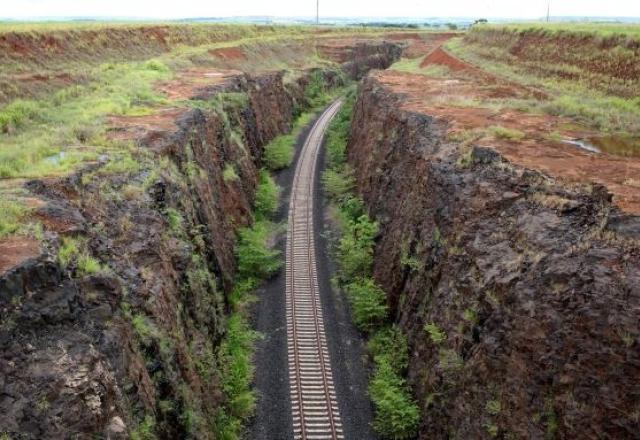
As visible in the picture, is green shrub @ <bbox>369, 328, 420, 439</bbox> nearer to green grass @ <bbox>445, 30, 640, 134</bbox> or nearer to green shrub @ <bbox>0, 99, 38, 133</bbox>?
green grass @ <bbox>445, 30, 640, 134</bbox>

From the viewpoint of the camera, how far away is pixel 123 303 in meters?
13.8

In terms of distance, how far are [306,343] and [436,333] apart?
6.84 metres

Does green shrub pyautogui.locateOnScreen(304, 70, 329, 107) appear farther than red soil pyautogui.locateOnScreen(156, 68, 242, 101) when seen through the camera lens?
Yes

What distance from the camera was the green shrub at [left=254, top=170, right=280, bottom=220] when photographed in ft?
116

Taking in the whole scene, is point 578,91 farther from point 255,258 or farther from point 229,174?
point 255,258

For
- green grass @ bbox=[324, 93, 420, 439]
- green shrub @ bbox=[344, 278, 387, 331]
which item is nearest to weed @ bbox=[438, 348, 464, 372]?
green grass @ bbox=[324, 93, 420, 439]

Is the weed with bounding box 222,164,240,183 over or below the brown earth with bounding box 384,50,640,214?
below

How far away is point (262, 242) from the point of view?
29.8 meters

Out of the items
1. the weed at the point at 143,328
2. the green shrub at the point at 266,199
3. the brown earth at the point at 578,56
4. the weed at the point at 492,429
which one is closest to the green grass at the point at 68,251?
the weed at the point at 143,328

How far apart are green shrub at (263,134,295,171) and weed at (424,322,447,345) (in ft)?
92.7

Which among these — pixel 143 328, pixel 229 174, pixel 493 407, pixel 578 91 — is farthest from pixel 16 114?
pixel 578 91

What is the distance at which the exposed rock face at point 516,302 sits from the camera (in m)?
11.7

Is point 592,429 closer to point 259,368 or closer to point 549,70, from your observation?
point 259,368

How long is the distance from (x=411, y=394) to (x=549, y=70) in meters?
30.5
